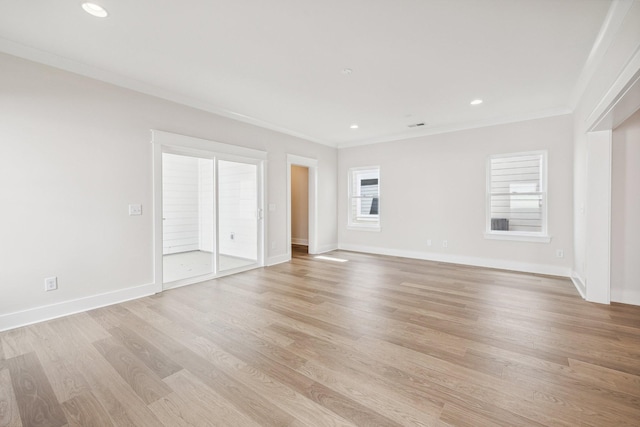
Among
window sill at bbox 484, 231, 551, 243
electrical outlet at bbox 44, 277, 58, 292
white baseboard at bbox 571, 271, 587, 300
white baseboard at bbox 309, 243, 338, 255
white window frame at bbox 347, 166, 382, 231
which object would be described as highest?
white window frame at bbox 347, 166, 382, 231

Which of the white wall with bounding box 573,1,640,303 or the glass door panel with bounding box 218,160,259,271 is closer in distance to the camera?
the white wall with bounding box 573,1,640,303

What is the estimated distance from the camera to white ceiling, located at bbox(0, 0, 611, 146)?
2164 millimetres

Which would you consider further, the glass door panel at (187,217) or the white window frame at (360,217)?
the white window frame at (360,217)

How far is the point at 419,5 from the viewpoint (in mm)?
2098

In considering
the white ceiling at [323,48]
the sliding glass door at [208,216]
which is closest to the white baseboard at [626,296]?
the white ceiling at [323,48]

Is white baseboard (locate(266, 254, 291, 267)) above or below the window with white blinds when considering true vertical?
below

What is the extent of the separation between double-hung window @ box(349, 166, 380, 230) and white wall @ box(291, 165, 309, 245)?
140 cm

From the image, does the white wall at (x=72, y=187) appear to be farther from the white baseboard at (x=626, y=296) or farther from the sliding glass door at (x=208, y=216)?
the white baseboard at (x=626, y=296)

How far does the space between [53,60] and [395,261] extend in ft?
18.9

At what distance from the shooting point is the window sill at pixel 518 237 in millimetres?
4622

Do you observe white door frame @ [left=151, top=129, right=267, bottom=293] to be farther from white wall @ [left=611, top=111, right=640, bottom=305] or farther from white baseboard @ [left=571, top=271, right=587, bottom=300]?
white wall @ [left=611, top=111, right=640, bottom=305]

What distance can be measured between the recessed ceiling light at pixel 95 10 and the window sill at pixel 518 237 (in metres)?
5.99

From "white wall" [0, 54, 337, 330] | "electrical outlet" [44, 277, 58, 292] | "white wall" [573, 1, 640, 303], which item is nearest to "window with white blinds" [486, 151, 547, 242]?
"white wall" [573, 1, 640, 303]

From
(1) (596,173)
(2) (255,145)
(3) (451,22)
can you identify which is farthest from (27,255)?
(1) (596,173)
